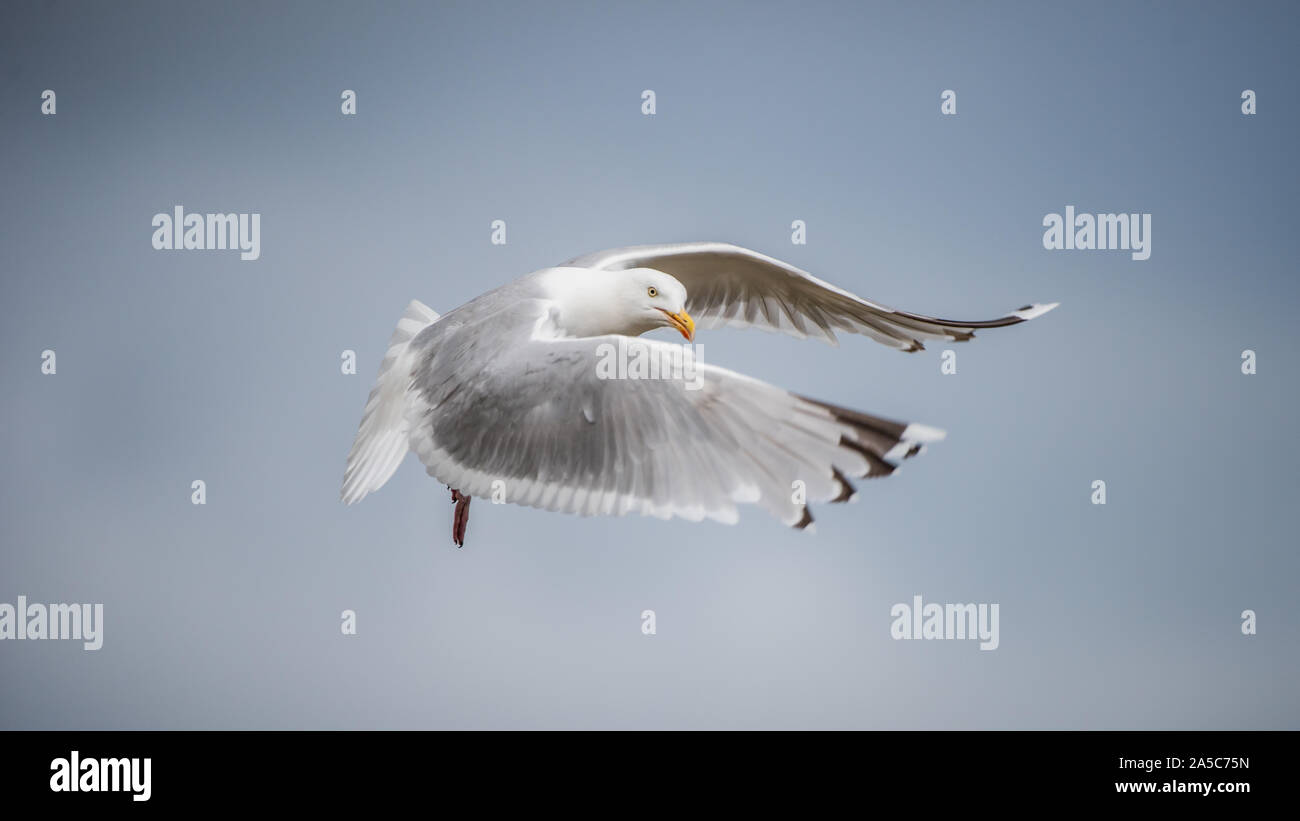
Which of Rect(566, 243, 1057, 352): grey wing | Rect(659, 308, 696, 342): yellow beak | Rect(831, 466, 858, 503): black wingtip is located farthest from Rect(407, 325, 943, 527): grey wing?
Rect(566, 243, 1057, 352): grey wing

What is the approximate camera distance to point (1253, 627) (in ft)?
7.73

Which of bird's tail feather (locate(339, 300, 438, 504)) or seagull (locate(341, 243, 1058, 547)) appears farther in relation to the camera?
bird's tail feather (locate(339, 300, 438, 504))

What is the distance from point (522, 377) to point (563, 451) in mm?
131

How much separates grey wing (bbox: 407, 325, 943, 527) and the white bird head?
201 millimetres

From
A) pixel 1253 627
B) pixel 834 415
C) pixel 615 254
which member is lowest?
pixel 1253 627

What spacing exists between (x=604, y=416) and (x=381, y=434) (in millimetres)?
633

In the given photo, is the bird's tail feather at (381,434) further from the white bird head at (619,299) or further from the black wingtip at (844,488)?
the black wingtip at (844,488)

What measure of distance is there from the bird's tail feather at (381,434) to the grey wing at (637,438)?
24 centimetres

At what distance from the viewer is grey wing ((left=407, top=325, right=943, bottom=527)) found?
53.2 inches

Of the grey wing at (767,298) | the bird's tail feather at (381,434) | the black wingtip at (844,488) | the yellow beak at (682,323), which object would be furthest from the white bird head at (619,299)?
the black wingtip at (844,488)

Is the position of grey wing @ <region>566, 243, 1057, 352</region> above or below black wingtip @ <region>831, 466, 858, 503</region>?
above

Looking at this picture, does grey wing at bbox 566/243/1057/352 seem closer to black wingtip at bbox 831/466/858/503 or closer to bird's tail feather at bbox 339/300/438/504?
bird's tail feather at bbox 339/300/438/504

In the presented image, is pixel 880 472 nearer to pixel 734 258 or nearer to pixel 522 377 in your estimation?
pixel 522 377

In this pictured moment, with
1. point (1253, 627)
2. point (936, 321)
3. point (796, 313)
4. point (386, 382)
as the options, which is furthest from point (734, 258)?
A: point (1253, 627)
